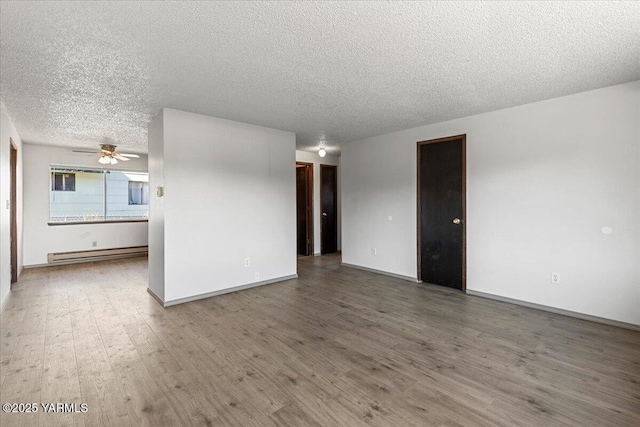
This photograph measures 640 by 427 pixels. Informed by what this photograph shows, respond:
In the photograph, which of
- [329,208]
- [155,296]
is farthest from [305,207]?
[155,296]

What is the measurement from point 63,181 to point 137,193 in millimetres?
1469

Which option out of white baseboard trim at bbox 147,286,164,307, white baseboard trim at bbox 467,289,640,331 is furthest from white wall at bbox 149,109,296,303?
white baseboard trim at bbox 467,289,640,331

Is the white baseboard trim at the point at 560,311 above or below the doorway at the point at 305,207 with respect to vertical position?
below

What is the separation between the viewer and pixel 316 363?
2.43 m

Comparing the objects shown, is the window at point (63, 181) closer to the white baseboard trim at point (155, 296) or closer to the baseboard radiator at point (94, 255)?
the baseboard radiator at point (94, 255)

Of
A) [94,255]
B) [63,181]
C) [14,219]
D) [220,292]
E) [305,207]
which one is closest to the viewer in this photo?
[220,292]

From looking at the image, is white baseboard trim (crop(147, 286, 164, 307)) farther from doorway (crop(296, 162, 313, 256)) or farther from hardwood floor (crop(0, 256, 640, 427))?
doorway (crop(296, 162, 313, 256))

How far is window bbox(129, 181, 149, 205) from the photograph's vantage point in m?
7.56

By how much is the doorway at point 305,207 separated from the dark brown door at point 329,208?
30cm

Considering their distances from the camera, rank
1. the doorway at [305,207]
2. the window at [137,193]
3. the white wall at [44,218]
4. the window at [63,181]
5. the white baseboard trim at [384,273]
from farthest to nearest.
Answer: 1. the window at [137,193]
2. the doorway at [305,207]
3. the window at [63,181]
4. the white wall at [44,218]
5. the white baseboard trim at [384,273]

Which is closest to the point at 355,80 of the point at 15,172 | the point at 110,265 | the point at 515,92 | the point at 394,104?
the point at 394,104

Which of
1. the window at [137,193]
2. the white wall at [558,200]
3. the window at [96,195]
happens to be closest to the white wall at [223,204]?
the white wall at [558,200]

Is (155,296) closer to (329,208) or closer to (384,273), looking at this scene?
(384,273)

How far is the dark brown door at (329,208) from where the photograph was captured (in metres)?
7.39
